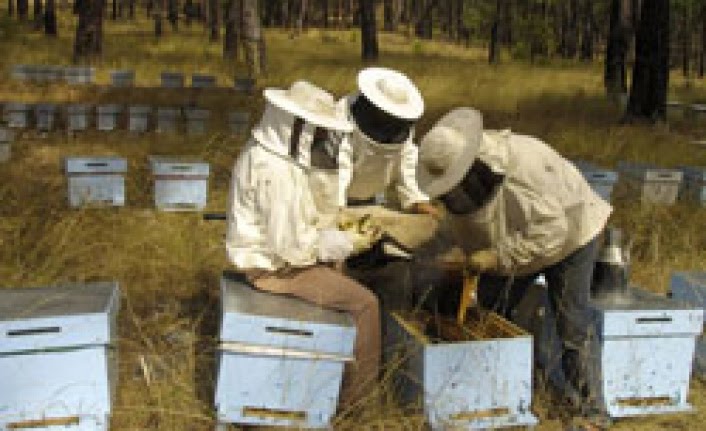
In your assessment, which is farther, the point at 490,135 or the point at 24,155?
the point at 24,155

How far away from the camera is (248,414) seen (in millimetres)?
3234

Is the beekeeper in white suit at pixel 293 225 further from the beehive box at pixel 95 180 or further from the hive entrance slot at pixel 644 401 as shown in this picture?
the beehive box at pixel 95 180

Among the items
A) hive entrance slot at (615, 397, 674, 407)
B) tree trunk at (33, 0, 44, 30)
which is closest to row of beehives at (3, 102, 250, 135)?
hive entrance slot at (615, 397, 674, 407)

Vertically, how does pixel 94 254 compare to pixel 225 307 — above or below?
below

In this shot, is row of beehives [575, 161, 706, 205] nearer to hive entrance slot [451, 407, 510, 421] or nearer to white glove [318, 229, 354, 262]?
white glove [318, 229, 354, 262]

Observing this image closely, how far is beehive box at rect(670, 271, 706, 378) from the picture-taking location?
416 centimetres

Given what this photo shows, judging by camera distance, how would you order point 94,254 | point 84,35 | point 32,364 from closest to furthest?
point 32,364 < point 94,254 < point 84,35

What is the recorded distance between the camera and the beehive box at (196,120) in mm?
9633

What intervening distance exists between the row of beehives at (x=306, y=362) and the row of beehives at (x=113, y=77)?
8.12 m

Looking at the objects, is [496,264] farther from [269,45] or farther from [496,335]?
[269,45]

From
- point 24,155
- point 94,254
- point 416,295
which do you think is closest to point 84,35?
point 24,155

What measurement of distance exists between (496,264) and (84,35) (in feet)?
43.2

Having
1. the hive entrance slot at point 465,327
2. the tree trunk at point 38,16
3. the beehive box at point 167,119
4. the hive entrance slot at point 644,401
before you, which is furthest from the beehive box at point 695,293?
the tree trunk at point 38,16

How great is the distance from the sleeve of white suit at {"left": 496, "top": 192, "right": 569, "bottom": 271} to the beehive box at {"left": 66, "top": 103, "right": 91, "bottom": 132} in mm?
7387
